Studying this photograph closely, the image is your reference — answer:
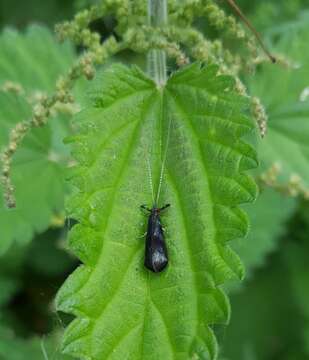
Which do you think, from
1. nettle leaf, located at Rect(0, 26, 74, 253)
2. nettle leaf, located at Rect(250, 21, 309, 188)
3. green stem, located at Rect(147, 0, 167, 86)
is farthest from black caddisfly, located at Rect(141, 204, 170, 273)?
nettle leaf, located at Rect(250, 21, 309, 188)

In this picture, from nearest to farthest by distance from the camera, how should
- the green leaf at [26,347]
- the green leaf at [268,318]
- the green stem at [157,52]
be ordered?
the green stem at [157,52] < the green leaf at [26,347] < the green leaf at [268,318]

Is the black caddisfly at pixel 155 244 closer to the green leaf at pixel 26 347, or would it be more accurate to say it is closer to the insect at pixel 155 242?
the insect at pixel 155 242

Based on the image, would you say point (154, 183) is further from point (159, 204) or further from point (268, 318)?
point (268, 318)

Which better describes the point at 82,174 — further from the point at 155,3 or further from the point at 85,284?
the point at 155,3

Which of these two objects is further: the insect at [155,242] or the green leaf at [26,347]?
the green leaf at [26,347]

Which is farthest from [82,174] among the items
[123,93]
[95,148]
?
[123,93]

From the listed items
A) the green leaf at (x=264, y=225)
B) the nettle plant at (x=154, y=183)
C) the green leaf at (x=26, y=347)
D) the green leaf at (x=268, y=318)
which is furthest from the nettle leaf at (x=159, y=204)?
the green leaf at (x=268, y=318)

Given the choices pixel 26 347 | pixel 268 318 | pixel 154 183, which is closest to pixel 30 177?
pixel 26 347
